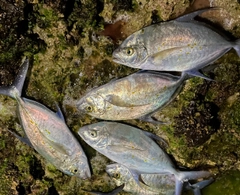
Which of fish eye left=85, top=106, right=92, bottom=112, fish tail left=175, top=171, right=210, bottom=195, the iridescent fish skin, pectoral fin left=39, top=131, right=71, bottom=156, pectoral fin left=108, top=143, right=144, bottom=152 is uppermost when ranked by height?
fish eye left=85, top=106, right=92, bottom=112

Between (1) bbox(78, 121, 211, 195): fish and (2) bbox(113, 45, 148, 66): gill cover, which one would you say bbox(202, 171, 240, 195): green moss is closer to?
(1) bbox(78, 121, 211, 195): fish

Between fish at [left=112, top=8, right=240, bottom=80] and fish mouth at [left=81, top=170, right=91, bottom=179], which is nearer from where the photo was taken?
fish at [left=112, top=8, right=240, bottom=80]

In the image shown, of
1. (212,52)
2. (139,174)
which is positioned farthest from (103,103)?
(212,52)

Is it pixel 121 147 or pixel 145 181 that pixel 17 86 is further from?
pixel 145 181

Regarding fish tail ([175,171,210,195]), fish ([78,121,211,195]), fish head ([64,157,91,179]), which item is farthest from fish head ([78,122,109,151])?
fish tail ([175,171,210,195])

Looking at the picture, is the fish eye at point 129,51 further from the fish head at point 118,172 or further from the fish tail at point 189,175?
the fish tail at point 189,175

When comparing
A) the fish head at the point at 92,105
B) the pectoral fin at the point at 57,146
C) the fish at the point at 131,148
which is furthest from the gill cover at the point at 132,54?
the pectoral fin at the point at 57,146
